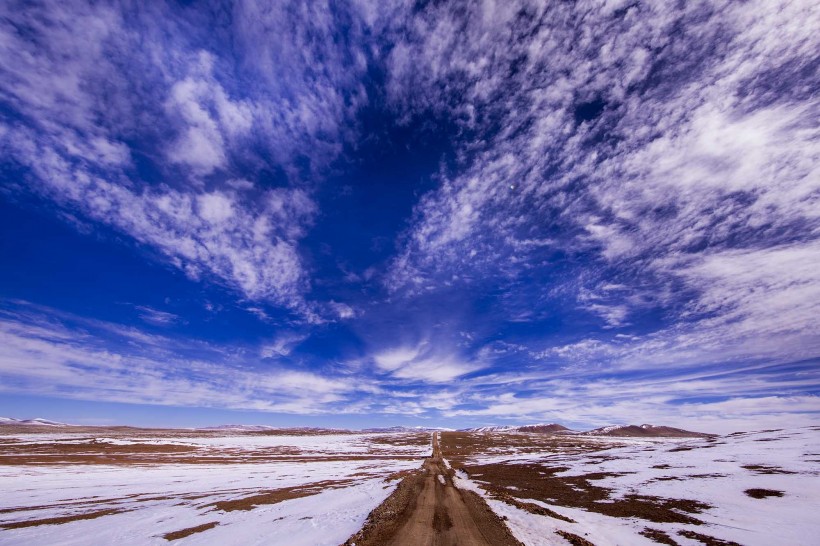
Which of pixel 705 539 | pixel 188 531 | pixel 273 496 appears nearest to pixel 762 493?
pixel 705 539

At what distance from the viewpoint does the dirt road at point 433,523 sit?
15.9 metres

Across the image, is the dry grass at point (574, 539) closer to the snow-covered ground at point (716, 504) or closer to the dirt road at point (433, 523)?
the snow-covered ground at point (716, 504)

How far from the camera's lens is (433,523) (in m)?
18.9

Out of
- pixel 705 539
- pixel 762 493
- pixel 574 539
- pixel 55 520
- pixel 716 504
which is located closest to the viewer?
pixel 574 539

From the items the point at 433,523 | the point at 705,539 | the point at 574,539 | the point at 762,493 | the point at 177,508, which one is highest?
the point at 177,508

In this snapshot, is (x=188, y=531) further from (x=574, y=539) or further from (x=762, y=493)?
(x=762, y=493)

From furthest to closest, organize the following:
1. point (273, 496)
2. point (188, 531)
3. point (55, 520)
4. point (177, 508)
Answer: point (273, 496) < point (177, 508) < point (55, 520) < point (188, 531)

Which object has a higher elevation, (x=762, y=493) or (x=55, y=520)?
(x=55, y=520)

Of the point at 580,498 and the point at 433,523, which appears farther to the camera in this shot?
the point at 580,498

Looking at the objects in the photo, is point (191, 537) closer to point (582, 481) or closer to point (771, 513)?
point (771, 513)

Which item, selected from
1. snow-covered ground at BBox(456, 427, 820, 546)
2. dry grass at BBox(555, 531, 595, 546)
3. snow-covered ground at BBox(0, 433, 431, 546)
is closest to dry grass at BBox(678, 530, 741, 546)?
snow-covered ground at BBox(456, 427, 820, 546)

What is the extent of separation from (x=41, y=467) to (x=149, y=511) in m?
42.5

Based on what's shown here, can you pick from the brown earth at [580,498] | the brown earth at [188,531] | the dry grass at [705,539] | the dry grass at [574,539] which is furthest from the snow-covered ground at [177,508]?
the dry grass at [705,539]

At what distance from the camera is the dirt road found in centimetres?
1589
